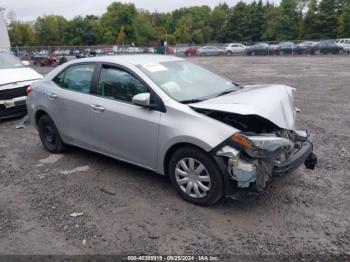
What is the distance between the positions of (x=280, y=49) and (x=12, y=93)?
38787mm

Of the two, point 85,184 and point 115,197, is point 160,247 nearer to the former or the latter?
point 115,197

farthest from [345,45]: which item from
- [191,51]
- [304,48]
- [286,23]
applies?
[286,23]

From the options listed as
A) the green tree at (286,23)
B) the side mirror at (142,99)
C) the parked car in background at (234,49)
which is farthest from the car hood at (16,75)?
the green tree at (286,23)

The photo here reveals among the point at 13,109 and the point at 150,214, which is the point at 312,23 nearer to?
the point at 13,109

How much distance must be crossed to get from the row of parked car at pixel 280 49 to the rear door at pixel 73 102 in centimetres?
3767

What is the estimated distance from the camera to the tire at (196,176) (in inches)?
146

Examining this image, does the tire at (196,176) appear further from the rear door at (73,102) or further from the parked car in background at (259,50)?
the parked car in background at (259,50)

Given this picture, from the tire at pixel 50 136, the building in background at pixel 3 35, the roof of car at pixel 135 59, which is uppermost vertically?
the building in background at pixel 3 35

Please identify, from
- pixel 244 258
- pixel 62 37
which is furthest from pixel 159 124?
pixel 62 37

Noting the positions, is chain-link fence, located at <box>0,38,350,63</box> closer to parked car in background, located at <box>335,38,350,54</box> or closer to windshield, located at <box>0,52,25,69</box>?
parked car in background, located at <box>335,38,350,54</box>

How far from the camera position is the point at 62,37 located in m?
101

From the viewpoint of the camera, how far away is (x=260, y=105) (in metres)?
3.82

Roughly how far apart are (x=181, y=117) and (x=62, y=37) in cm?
10545

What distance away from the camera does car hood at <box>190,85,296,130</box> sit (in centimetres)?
Answer: 370
